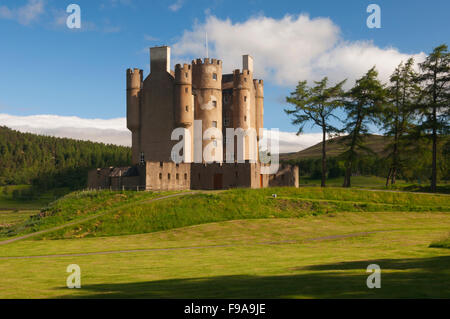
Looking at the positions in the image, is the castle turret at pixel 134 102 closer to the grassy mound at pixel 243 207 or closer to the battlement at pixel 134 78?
the battlement at pixel 134 78

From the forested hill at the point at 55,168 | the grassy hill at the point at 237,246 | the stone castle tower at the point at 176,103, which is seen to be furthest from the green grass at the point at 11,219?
the forested hill at the point at 55,168

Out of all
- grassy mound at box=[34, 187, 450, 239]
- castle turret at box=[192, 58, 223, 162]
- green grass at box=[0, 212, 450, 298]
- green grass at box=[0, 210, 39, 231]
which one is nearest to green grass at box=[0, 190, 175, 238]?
grassy mound at box=[34, 187, 450, 239]

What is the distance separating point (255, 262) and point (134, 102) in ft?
157

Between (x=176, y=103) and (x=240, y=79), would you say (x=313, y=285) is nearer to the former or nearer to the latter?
(x=176, y=103)

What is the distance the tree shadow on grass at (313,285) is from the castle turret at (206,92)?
5027cm

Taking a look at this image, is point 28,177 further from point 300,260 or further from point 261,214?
point 300,260

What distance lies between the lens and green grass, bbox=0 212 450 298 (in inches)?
603

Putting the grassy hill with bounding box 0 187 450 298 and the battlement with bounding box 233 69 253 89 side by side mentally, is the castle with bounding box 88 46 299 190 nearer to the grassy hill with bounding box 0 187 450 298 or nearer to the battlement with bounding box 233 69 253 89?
the battlement with bounding box 233 69 253 89

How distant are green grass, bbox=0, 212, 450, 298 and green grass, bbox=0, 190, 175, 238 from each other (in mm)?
7037

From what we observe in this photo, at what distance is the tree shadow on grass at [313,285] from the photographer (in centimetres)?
1377

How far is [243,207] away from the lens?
170 feet
